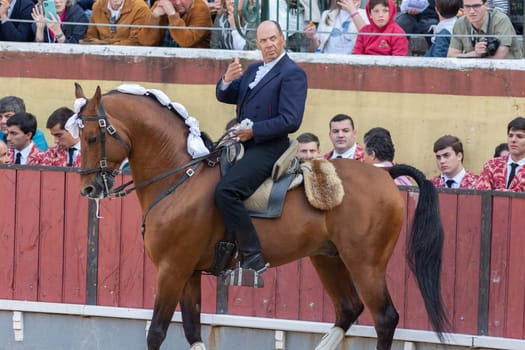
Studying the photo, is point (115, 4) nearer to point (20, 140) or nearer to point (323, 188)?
point (20, 140)

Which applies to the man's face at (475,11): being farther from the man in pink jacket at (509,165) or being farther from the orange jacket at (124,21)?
the orange jacket at (124,21)

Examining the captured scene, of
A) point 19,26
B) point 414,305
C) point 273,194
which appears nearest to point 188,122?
point 273,194

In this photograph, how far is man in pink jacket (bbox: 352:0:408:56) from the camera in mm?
Answer: 10930

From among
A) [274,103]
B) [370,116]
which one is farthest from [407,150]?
[274,103]

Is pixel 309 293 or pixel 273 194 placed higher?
pixel 273 194

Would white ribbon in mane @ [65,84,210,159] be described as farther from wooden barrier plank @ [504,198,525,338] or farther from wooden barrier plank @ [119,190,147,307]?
wooden barrier plank @ [504,198,525,338]

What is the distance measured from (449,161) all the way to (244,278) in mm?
2186

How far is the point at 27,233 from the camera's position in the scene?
999 centimetres

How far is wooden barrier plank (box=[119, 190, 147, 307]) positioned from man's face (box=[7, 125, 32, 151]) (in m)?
1.39

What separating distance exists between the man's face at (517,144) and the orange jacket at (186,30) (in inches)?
141

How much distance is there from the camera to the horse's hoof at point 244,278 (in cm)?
835

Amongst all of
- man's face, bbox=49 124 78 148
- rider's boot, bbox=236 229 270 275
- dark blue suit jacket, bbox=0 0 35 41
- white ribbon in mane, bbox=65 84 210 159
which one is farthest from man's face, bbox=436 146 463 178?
dark blue suit jacket, bbox=0 0 35 41

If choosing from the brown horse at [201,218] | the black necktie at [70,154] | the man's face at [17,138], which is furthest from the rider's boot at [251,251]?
the man's face at [17,138]

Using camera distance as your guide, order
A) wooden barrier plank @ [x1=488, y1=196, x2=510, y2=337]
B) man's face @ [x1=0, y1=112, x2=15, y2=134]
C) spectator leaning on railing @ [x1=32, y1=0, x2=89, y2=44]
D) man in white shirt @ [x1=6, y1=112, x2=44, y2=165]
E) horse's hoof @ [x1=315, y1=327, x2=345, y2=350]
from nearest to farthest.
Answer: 1. horse's hoof @ [x1=315, y1=327, x2=345, y2=350]
2. wooden barrier plank @ [x1=488, y1=196, x2=510, y2=337]
3. man in white shirt @ [x1=6, y1=112, x2=44, y2=165]
4. man's face @ [x1=0, y1=112, x2=15, y2=134]
5. spectator leaning on railing @ [x1=32, y1=0, x2=89, y2=44]
